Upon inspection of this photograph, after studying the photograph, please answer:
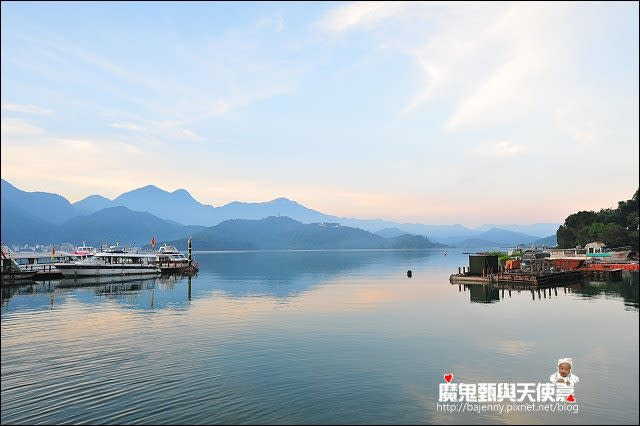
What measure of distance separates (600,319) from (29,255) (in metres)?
127

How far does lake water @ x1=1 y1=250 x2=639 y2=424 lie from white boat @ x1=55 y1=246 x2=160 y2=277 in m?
50.9

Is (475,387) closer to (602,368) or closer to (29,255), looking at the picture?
(602,368)

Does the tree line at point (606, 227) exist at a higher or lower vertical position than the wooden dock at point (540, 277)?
higher

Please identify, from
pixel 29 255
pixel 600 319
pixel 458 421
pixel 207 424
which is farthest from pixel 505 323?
pixel 29 255

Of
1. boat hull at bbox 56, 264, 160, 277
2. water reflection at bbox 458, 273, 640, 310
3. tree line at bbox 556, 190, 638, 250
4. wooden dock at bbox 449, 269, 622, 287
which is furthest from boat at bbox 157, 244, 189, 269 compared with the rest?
tree line at bbox 556, 190, 638, 250

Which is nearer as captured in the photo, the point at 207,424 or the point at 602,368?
the point at 207,424

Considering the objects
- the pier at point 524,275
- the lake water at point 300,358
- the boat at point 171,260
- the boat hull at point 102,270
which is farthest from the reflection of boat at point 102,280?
the pier at point 524,275

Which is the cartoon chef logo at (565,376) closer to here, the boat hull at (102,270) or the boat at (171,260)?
the boat hull at (102,270)

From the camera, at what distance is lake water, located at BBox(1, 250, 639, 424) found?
21.5 m

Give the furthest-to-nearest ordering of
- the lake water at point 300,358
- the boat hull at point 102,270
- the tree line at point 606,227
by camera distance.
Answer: the tree line at point 606,227, the boat hull at point 102,270, the lake water at point 300,358

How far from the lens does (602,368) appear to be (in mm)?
28312

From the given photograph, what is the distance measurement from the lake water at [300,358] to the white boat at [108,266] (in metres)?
50.9

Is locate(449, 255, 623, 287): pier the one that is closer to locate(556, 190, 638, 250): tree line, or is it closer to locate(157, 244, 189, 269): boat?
locate(556, 190, 638, 250): tree line

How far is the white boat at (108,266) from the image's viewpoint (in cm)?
11019
